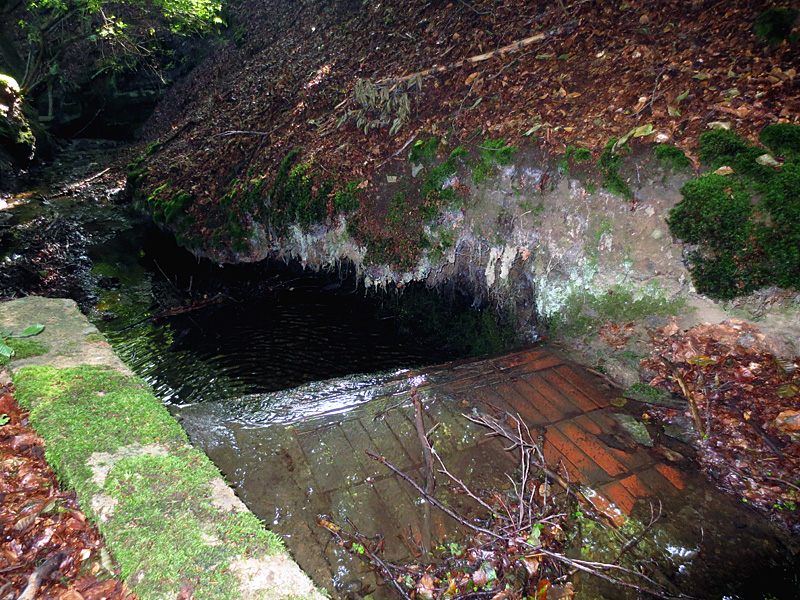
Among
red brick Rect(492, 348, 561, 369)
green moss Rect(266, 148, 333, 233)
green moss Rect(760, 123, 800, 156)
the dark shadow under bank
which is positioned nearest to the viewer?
green moss Rect(760, 123, 800, 156)

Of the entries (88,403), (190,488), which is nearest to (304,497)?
(190,488)

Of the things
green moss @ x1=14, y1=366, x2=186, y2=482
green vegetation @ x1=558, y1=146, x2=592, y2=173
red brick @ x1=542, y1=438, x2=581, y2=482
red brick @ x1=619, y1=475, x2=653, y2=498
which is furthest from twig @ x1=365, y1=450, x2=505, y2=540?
green vegetation @ x1=558, y1=146, x2=592, y2=173

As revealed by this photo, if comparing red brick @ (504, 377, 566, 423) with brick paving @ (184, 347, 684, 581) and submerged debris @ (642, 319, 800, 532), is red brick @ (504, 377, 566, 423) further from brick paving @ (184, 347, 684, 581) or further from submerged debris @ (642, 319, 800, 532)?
submerged debris @ (642, 319, 800, 532)

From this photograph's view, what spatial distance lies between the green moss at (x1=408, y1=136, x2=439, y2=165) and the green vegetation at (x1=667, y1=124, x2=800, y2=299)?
3.21 m

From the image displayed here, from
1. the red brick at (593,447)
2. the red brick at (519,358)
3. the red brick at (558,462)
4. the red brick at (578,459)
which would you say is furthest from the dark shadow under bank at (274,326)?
the red brick at (558,462)

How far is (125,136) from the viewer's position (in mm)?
17641

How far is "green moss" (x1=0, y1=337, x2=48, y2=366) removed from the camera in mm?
3215

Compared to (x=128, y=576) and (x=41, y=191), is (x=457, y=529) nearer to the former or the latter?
(x=128, y=576)

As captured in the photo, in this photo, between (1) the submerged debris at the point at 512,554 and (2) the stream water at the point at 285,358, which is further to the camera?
(2) the stream water at the point at 285,358

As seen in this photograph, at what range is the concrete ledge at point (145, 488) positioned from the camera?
1891mm

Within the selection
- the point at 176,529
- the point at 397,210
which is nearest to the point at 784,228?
the point at 397,210

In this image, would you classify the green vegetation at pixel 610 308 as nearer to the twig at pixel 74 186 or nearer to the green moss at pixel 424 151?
the green moss at pixel 424 151

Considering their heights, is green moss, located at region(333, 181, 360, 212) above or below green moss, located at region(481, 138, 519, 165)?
below

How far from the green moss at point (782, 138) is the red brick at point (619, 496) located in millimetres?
3265
